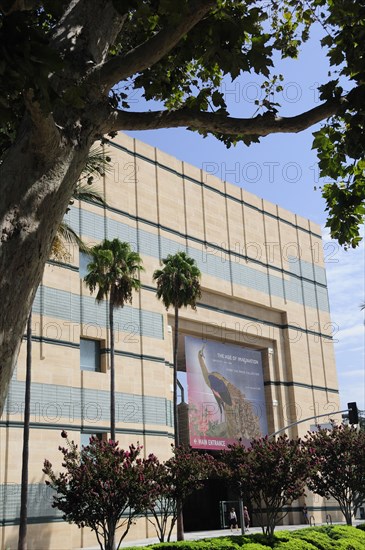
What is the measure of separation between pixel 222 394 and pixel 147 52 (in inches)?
1714

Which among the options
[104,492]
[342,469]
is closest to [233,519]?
[342,469]

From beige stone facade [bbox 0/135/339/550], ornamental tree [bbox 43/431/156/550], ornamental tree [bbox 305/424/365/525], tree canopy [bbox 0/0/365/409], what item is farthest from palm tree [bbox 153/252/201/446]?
tree canopy [bbox 0/0/365/409]

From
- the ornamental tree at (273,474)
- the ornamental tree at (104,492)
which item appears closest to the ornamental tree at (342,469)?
the ornamental tree at (273,474)

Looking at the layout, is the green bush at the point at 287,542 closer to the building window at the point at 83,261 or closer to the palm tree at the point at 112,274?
the palm tree at the point at 112,274

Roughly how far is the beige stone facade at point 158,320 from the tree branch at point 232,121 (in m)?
28.1

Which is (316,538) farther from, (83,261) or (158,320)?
(158,320)

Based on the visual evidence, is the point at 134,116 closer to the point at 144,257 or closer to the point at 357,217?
the point at 357,217

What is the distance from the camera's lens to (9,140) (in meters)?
9.16

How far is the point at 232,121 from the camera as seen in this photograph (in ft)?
25.1

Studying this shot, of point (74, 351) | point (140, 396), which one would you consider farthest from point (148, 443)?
point (74, 351)

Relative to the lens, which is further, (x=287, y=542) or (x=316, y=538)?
(x=316, y=538)

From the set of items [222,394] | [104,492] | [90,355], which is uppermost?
[90,355]

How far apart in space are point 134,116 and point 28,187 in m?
2.27

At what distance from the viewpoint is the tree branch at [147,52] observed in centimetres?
641
